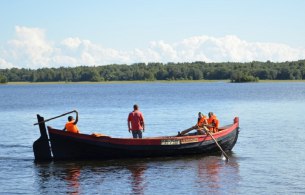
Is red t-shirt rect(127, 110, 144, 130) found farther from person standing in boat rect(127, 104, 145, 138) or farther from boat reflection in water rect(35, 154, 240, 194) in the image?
boat reflection in water rect(35, 154, 240, 194)

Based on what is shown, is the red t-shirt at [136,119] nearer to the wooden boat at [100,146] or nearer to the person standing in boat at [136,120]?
the person standing in boat at [136,120]

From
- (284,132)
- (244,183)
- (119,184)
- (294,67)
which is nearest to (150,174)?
(119,184)

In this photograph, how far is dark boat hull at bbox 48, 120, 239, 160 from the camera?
22.2 m

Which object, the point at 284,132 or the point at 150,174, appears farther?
the point at 284,132

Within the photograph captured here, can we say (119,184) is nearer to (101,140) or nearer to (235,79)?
(101,140)

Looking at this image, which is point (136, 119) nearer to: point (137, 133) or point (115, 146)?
point (137, 133)

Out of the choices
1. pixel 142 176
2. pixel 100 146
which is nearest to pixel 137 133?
pixel 100 146

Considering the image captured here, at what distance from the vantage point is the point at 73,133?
72.2ft

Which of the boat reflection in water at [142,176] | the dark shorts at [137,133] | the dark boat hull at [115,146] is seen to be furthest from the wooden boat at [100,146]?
the dark shorts at [137,133]

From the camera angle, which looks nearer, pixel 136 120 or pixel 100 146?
pixel 100 146

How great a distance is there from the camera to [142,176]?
66.0 feet

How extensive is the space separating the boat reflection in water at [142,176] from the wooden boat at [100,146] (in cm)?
29

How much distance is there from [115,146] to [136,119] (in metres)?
1.47

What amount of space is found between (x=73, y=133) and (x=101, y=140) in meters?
1.12
